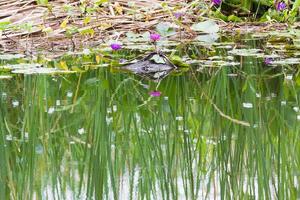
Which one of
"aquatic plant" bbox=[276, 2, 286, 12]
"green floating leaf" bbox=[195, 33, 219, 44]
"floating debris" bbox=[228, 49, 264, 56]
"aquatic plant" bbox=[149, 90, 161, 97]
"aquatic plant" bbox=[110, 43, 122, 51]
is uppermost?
"aquatic plant" bbox=[276, 2, 286, 12]

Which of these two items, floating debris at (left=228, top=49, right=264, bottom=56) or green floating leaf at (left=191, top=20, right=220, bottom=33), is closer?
floating debris at (left=228, top=49, right=264, bottom=56)

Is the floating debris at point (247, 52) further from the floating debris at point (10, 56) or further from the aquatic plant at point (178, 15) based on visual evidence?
the floating debris at point (10, 56)

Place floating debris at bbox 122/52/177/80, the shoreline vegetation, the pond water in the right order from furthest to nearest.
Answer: the shoreline vegetation → floating debris at bbox 122/52/177/80 → the pond water

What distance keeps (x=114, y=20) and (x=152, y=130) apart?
7.93ft

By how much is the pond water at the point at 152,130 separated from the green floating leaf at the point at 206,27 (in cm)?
67

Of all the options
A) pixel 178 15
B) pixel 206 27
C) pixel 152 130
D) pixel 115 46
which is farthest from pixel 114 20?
A: pixel 152 130

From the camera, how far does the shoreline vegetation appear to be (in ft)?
14.4

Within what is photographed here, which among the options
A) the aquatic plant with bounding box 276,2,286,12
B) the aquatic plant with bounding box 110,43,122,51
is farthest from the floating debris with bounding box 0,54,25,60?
the aquatic plant with bounding box 276,2,286,12

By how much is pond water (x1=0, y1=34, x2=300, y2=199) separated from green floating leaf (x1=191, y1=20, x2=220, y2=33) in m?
0.67

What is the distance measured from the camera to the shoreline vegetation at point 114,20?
4391mm

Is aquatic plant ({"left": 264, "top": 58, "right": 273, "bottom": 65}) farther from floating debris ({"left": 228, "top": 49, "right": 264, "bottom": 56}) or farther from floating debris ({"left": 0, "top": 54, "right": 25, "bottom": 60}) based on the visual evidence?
floating debris ({"left": 0, "top": 54, "right": 25, "bottom": 60})

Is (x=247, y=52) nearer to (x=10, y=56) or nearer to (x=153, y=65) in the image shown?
(x=153, y=65)

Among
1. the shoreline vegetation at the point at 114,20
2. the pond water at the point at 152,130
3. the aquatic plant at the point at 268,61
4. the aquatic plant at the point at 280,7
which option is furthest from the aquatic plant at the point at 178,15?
the aquatic plant at the point at 268,61

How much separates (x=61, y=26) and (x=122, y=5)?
0.73 meters
